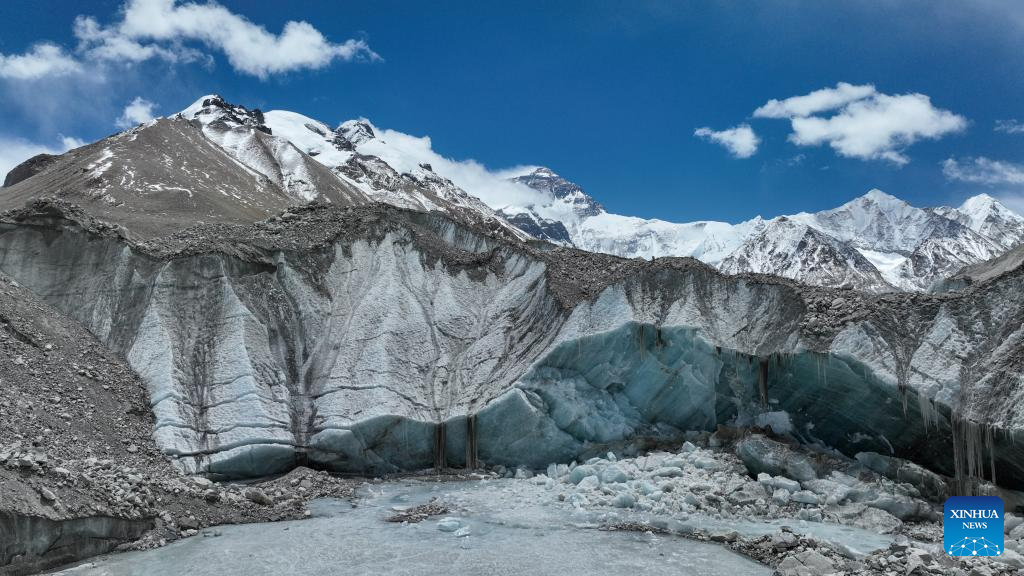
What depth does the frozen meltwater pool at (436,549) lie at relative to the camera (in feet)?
48.3

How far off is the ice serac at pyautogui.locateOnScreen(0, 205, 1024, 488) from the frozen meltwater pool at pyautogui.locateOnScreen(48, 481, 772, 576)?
4539mm

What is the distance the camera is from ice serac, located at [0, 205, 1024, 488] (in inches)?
826

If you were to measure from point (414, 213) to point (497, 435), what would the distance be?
1314cm

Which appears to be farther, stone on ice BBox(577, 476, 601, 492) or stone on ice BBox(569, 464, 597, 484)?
stone on ice BBox(569, 464, 597, 484)

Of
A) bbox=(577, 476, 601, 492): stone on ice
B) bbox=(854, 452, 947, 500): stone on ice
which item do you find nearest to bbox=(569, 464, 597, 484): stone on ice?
bbox=(577, 476, 601, 492): stone on ice

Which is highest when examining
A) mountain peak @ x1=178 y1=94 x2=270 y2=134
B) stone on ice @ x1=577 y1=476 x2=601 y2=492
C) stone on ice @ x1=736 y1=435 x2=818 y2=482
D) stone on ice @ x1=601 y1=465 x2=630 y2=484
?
mountain peak @ x1=178 y1=94 x2=270 y2=134

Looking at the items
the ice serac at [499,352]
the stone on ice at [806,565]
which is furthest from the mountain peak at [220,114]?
the stone on ice at [806,565]

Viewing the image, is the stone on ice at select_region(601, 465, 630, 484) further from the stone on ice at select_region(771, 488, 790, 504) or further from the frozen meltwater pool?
the stone on ice at select_region(771, 488, 790, 504)

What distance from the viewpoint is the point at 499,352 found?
26391mm

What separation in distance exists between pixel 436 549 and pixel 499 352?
10923 millimetres

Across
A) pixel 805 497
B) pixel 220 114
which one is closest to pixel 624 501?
pixel 805 497

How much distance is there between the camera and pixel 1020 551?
1547 cm

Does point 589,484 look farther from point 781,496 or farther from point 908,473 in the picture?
point 908,473

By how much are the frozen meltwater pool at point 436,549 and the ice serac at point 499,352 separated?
454 cm
